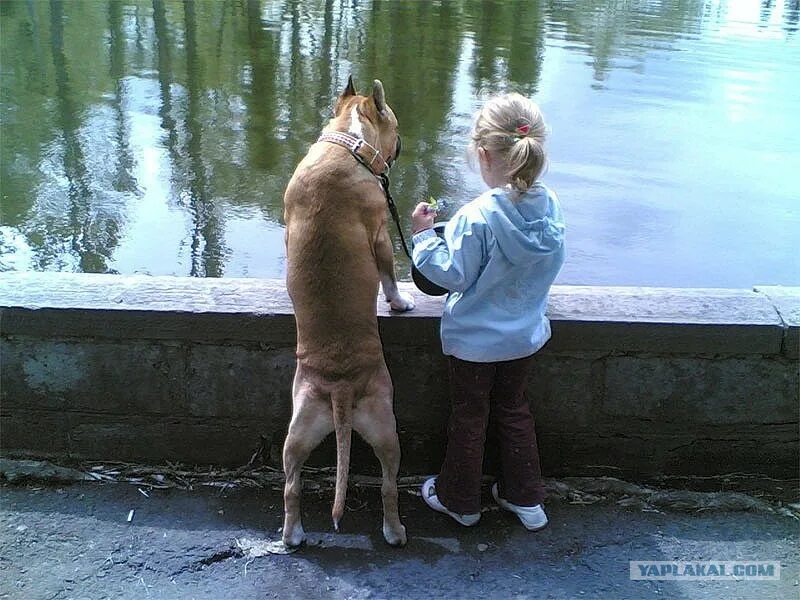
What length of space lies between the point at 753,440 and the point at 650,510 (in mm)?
600

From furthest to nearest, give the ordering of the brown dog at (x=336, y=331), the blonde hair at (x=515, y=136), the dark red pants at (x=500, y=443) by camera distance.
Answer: the dark red pants at (x=500, y=443)
the brown dog at (x=336, y=331)
the blonde hair at (x=515, y=136)

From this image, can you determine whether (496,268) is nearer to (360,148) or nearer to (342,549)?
(360,148)

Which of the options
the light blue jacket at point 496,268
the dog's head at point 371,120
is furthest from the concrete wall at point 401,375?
the dog's head at point 371,120

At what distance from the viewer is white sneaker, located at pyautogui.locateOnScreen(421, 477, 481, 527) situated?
3.52 m

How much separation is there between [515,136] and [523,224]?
0.35 meters

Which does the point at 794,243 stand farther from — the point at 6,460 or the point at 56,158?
the point at 56,158

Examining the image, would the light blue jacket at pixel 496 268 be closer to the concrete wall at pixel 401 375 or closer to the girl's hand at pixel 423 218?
the girl's hand at pixel 423 218

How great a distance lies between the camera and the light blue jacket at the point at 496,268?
3150 mm

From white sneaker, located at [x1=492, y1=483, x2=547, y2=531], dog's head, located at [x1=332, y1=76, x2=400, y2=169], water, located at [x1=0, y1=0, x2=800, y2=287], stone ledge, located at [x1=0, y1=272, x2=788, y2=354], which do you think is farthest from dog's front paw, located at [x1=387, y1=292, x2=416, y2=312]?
water, located at [x1=0, y1=0, x2=800, y2=287]

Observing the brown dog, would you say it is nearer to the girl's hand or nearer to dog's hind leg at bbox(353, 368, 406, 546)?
dog's hind leg at bbox(353, 368, 406, 546)

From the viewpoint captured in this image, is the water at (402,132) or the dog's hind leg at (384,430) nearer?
the dog's hind leg at (384,430)

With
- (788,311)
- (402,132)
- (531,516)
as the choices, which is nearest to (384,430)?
(531,516)

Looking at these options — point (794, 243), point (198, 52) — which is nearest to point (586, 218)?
point (794, 243)

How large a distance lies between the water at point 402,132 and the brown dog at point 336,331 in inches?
120
